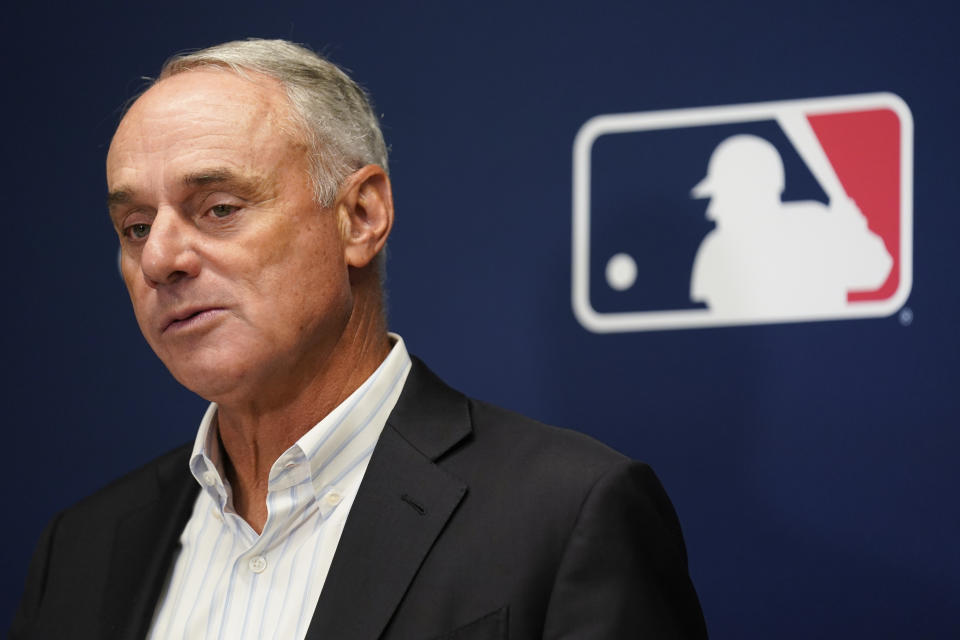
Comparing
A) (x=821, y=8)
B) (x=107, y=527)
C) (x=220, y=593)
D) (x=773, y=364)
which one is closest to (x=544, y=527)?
(x=220, y=593)

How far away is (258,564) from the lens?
1950mm

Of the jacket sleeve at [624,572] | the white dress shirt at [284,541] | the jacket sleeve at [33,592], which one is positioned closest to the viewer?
the jacket sleeve at [624,572]

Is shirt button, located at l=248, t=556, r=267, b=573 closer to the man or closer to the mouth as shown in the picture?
the man

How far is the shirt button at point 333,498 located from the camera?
6.43 feet

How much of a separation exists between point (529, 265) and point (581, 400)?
0.27 meters

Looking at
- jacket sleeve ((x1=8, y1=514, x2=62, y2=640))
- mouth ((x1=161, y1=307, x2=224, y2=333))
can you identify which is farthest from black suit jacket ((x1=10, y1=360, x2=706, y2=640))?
mouth ((x1=161, y1=307, x2=224, y2=333))

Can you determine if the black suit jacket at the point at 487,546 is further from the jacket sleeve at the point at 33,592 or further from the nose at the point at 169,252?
the nose at the point at 169,252

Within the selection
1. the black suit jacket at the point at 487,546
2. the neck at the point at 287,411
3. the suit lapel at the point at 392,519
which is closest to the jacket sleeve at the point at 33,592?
→ the black suit jacket at the point at 487,546

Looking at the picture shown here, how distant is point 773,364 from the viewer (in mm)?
2320

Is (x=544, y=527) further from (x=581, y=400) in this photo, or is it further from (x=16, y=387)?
(x=16, y=387)

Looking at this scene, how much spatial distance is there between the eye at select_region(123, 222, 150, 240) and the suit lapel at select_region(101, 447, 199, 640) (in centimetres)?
42

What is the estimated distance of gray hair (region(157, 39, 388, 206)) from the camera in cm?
206

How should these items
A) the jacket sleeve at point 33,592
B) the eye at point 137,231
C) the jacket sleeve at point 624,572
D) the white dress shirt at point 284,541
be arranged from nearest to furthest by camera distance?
the jacket sleeve at point 624,572
the white dress shirt at point 284,541
the eye at point 137,231
the jacket sleeve at point 33,592

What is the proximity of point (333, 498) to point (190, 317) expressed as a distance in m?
0.33
